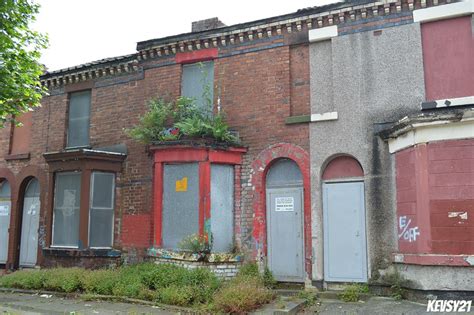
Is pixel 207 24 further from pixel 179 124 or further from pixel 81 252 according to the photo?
pixel 81 252

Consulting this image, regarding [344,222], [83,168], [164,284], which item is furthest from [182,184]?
[344,222]

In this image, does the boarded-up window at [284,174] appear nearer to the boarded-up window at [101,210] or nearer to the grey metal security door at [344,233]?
the grey metal security door at [344,233]

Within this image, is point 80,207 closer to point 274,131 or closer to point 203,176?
point 203,176

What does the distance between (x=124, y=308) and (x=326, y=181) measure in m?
5.35

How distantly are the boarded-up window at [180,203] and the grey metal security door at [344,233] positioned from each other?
10.4 feet

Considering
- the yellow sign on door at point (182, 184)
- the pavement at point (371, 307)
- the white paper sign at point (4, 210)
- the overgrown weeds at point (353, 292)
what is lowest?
the pavement at point (371, 307)

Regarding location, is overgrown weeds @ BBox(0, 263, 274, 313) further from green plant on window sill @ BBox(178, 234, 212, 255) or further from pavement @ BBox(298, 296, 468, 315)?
pavement @ BBox(298, 296, 468, 315)

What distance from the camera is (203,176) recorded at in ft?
37.2

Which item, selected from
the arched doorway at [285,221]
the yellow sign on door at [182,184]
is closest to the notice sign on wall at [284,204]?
the arched doorway at [285,221]

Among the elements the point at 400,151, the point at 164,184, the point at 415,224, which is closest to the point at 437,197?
the point at 415,224

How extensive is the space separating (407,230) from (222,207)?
4.41m

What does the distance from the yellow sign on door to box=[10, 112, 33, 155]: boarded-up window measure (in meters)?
6.64

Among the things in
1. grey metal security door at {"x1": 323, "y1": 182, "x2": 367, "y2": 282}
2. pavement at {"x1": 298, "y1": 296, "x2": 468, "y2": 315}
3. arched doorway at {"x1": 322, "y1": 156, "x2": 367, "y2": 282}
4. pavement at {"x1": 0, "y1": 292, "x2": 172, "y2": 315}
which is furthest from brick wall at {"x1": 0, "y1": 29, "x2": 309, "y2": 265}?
pavement at {"x1": 298, "y1": 296, "x2": 468, "y2": 315}

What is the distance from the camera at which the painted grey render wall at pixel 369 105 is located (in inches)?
401
